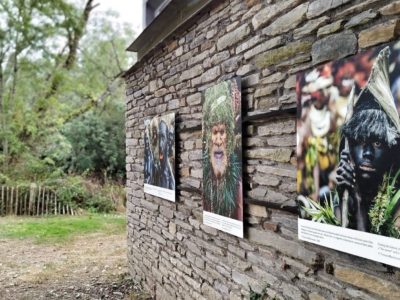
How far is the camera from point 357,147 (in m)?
1.82

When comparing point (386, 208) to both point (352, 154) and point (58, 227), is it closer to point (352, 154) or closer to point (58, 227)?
point (352, 154)

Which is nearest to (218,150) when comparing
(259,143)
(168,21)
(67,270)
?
(259,143)

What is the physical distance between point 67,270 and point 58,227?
10.2ft

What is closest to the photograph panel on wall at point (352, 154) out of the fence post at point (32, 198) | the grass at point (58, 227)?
the grass at point (58, 227)

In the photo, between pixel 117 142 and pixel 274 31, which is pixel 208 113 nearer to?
pixel 274 31

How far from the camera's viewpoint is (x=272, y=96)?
2.49 meters

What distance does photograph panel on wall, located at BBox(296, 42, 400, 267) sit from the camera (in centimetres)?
166

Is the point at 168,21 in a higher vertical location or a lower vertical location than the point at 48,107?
lower

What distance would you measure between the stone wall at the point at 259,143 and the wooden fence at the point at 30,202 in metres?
7.09

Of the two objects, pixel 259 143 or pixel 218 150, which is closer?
pixel 259 143

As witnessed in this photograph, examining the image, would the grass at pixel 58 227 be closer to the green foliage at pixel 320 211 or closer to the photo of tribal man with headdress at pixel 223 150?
the photo of tribal man with headdress at pixel 223 150

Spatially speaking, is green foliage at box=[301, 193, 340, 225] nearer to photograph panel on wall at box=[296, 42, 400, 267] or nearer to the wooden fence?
photograph panel on wall at box=[296, 42, 400, 267]

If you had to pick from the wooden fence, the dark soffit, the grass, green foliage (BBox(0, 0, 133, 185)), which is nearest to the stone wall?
the dark soffit

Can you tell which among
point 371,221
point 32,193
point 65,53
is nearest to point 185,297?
point 371,221
